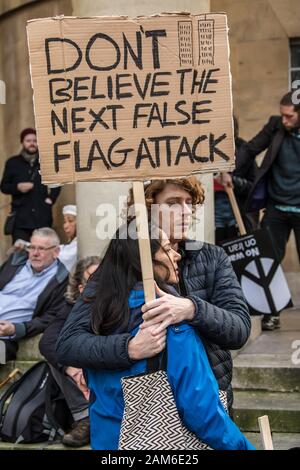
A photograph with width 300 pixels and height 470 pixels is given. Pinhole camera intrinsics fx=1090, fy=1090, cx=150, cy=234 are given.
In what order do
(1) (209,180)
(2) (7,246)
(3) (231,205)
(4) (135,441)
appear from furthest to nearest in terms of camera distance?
1. (2) (7,246)
2. (3) (231,205)
3. (1) (209,180)
4. (4) (135,441)

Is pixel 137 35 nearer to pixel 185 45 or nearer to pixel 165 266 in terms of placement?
pixel 185 45

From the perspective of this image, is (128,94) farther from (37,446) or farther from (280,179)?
(280,179)

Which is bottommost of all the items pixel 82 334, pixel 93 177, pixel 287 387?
A: pixel 287 387

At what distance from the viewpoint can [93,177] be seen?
398 centimetres

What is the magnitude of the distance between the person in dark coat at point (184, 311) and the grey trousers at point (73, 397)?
2.63 meters

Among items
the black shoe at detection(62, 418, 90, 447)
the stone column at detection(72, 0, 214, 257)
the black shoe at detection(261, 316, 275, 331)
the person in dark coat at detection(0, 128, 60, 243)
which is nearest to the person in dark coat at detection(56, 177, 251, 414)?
the black shoe at detection(62, 418, 90, 447)

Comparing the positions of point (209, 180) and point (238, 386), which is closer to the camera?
point (238, 386)

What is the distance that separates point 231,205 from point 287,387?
6.57 feet

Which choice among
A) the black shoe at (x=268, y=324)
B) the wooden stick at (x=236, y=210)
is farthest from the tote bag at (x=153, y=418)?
the wooden stick at (x=236, y=210)

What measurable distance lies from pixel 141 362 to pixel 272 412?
2.90 meters

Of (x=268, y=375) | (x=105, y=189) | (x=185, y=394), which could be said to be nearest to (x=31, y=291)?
(x=105, y=189)

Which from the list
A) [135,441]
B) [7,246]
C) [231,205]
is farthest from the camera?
[7,246]

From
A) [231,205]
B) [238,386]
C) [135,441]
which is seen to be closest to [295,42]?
[231,205]

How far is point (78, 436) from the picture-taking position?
6426 millimetres
